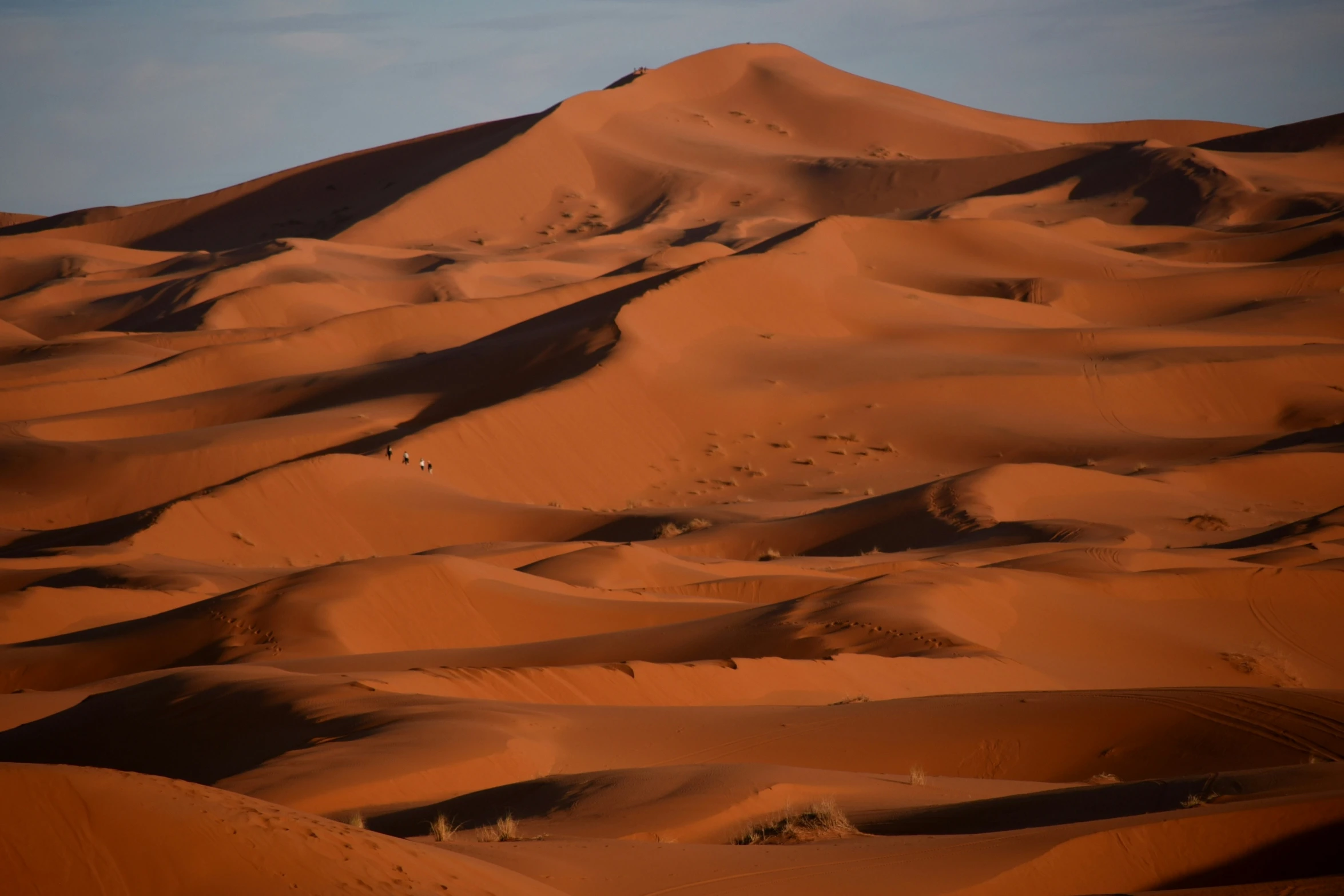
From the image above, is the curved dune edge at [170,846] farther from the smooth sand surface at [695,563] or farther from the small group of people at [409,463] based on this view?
the small group of people at [409,463]

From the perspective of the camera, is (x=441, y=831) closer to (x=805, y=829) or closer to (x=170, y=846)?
(x=805, y=829)

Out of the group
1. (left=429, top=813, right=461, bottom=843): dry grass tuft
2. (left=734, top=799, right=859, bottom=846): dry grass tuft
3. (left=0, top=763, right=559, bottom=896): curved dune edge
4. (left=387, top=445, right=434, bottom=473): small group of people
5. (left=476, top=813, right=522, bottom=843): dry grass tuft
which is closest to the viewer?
(left=0, top=763, right=559, bottom=896): curved dune edge

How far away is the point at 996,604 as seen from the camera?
567 inches

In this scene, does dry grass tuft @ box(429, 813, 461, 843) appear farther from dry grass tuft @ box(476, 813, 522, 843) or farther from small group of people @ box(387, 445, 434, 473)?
small group of people @ box(387, 445, 434, 473)

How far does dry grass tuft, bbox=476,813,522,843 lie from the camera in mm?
6520

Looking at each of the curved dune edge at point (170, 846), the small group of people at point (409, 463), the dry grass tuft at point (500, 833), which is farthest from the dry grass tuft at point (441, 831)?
the small group of people at point (409, 463)

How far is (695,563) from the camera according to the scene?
59.8ft

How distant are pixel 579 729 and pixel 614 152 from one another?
6546cm

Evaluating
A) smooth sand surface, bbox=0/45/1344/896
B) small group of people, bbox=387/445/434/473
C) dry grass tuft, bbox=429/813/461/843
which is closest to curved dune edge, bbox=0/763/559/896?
smooth sand surface, bbox=0/45/1344/896

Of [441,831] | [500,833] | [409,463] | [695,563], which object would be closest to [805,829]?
[500,833]

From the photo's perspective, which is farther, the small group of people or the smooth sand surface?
the small group of people

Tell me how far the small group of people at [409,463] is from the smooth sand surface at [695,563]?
0.45 m

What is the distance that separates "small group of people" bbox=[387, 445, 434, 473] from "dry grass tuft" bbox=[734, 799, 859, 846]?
709 inches

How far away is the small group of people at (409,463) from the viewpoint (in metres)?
24.3
